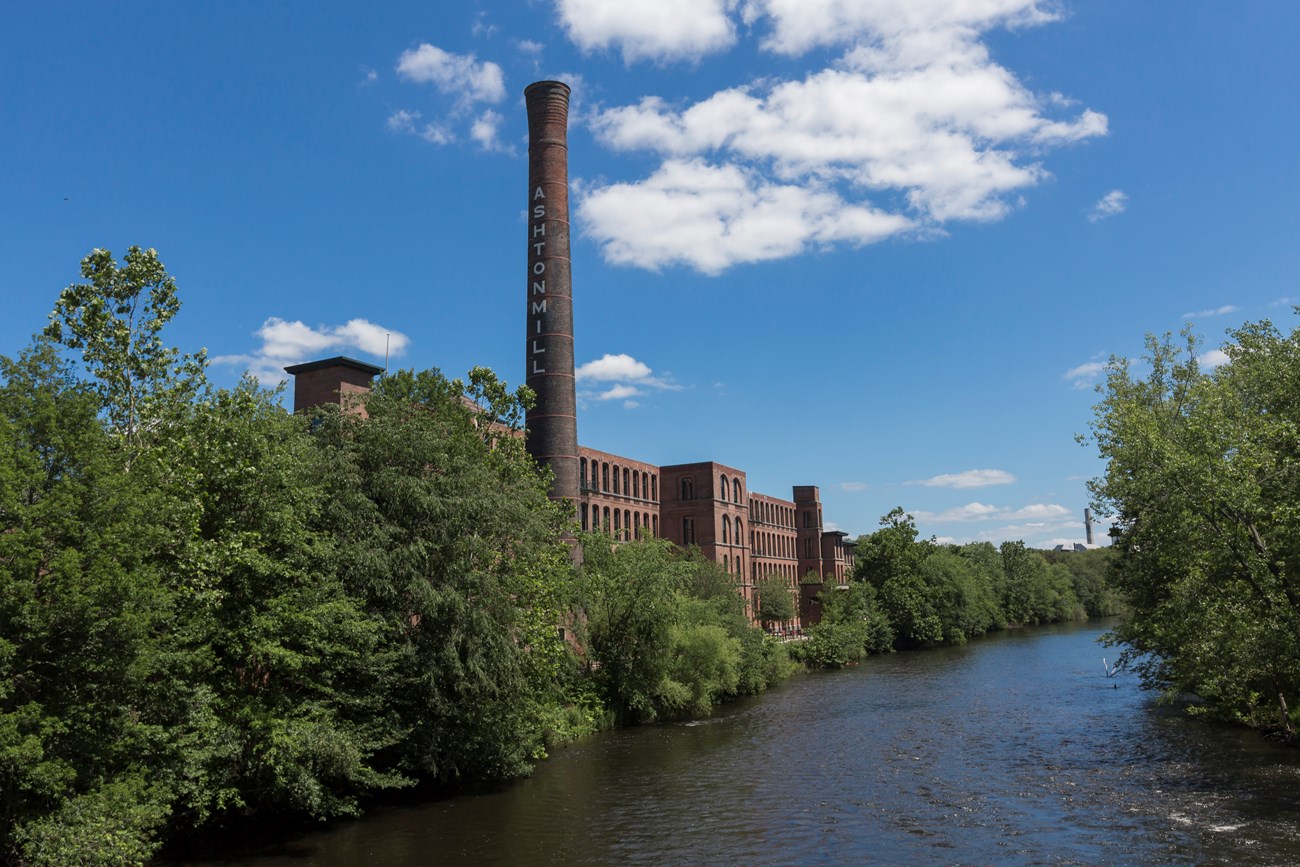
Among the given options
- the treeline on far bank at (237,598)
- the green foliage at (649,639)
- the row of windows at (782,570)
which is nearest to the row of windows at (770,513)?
the row of windows at (782,570)

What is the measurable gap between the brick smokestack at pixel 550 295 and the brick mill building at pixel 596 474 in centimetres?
5

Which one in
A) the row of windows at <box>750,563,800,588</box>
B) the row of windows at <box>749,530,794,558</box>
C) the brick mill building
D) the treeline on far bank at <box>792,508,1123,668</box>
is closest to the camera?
the brick mill building

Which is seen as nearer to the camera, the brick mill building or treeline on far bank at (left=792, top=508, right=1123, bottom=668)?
the brick mill building

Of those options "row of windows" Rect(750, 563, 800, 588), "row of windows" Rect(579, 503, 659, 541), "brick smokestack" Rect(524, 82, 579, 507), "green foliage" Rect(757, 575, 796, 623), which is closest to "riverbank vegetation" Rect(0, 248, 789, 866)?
"brick smokestack" Rect(524, 82, 579, 507)

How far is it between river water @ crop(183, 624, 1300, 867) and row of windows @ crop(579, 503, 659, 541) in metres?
28.1

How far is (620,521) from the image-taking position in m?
67.1

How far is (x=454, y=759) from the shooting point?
2325 cm

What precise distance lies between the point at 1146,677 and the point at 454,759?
2305cm

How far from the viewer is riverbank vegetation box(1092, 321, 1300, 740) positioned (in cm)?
2256

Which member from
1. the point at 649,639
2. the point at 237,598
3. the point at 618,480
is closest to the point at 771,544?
the point at 618,480

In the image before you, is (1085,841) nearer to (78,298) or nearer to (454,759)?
(454,759)

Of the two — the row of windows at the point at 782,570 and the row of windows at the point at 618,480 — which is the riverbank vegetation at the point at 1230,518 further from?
the row of windows at the point at 782,570

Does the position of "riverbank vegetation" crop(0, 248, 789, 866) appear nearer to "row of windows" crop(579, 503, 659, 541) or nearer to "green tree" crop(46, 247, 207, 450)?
"green tree" crop(46, 247, 207, 450)

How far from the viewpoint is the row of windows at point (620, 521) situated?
62250mm
